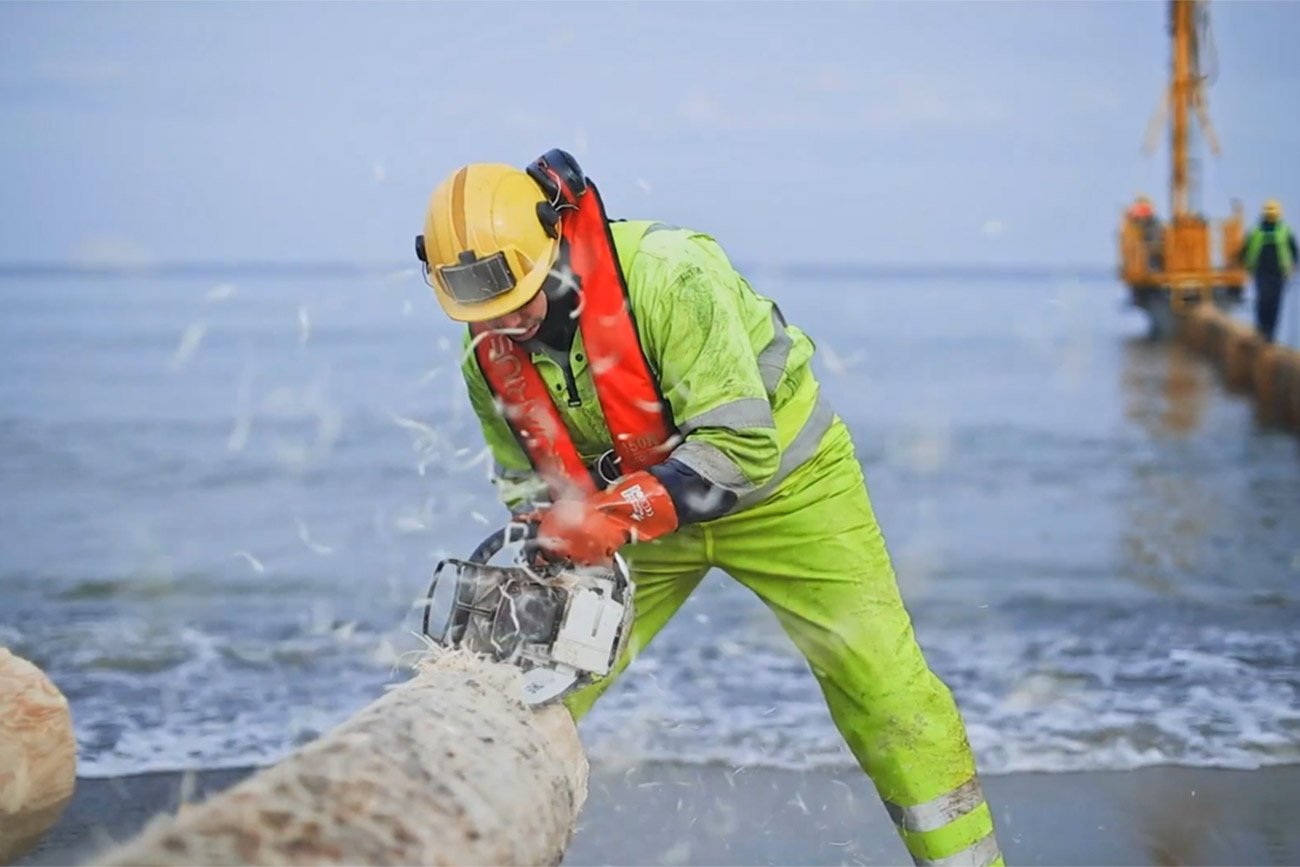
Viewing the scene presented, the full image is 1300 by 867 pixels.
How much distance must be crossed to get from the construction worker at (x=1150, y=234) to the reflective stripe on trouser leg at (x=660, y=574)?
25.1 m

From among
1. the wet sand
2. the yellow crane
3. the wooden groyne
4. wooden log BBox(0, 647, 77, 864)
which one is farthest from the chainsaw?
the yellow crane

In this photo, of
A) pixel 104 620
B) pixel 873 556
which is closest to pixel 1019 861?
pixel 873 556

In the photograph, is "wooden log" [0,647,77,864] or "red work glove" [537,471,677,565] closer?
"red work glove" [537,471,677,565]

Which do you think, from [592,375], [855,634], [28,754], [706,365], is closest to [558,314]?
[592,375]

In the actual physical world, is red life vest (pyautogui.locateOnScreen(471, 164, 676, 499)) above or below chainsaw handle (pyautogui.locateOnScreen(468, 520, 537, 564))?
above

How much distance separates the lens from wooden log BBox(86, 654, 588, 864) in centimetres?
251

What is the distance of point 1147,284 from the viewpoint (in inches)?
1116

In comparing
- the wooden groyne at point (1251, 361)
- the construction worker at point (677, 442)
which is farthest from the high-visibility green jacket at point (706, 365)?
the wooden groyne at point (1251, 361)

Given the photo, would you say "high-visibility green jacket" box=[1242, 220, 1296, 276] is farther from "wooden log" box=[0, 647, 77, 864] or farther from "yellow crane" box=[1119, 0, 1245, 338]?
"wooden log" box=[0, 647, 77, 864]

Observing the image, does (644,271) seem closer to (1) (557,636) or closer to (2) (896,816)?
(1) (557,636)

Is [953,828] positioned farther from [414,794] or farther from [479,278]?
[479,278]

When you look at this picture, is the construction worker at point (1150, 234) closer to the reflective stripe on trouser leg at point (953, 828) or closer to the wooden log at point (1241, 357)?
the wooden log at point (1241, 357)

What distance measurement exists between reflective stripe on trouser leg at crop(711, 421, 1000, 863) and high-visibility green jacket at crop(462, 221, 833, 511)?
0.37 ft

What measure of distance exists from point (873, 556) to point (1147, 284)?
25.9 meters
